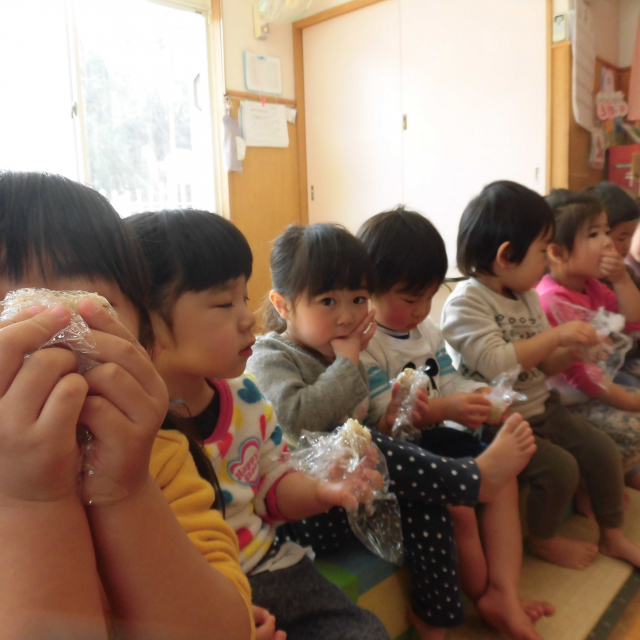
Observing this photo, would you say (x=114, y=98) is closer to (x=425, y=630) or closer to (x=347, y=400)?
(x=347, y=400)

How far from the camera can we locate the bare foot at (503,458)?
1.04m

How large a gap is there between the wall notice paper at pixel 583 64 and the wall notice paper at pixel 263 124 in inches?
68.2

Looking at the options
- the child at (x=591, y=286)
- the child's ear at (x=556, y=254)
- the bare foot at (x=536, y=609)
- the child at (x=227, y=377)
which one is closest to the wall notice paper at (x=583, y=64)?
the child at (x=591, y=286)

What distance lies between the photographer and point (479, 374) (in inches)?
56.1

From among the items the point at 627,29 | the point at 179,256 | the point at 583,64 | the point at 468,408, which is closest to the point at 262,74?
the point at 583,64

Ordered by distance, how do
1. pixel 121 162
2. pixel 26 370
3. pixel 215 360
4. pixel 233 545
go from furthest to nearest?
pixel 121 162 → pixel 215 360 → pixel 233 545 → pixel 26 370

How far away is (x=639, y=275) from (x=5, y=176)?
1.99m

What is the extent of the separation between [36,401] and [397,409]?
2.77 feet

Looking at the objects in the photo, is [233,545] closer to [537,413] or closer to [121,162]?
[537,413]

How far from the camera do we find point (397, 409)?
112 centimetres

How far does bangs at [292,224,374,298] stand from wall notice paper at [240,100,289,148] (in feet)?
8.14

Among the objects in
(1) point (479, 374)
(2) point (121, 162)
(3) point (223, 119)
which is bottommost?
(1) point (479, 374)

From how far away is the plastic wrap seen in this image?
1.22 ft

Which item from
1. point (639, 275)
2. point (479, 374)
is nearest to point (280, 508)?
point (479, 374)
